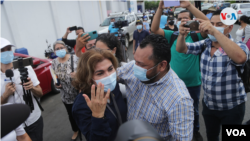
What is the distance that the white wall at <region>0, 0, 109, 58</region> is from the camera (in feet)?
23.1

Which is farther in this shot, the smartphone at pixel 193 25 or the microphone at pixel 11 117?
the smartphone at pixel 193 25

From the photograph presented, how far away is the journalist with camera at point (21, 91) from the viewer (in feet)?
6.31

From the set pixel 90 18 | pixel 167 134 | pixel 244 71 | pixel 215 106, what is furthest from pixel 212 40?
pixel 90 18

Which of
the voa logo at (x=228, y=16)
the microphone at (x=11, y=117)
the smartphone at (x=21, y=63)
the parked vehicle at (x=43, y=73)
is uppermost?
the voa logo at (x=228, y=16)

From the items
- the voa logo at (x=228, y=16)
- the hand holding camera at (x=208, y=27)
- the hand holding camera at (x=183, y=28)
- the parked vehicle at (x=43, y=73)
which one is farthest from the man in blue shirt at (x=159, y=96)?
the parked vehicle at (x=43, y=73)

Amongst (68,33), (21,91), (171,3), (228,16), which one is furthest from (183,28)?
(68,33)

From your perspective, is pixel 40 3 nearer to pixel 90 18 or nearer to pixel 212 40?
pixel 90 18

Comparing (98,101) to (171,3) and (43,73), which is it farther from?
(43,73)

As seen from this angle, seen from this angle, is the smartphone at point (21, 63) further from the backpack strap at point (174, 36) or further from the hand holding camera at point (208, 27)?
the backpack strap at point (174, 36)

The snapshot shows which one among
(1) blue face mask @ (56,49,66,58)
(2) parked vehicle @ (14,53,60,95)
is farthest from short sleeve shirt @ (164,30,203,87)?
(2) parked vehicle @ (14,53,60,95)

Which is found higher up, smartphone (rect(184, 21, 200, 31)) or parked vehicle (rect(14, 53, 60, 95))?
smartphone (rect(184, 21, 200, 31))

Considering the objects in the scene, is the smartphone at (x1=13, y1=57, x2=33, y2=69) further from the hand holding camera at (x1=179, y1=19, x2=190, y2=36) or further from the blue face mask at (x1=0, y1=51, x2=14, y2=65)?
the hand holding camera at (x1=179, y1=19, x2=190, y2=36)

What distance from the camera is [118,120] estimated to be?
1348 mm

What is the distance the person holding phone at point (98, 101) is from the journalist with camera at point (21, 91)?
3.06 ft
